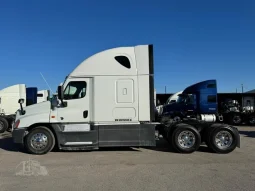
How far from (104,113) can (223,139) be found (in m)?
4.05

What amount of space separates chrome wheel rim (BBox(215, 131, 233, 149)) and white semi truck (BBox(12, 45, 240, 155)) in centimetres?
3

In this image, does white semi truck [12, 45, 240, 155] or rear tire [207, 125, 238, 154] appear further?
rear tire [207, 125, 238, 154]

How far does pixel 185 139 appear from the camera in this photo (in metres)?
10.1

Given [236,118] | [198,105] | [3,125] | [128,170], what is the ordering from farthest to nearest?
[236,118], [198,105], [3,125], [128,170]

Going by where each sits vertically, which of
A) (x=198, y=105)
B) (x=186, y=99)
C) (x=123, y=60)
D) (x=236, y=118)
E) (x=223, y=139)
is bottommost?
(x=223, y=139)

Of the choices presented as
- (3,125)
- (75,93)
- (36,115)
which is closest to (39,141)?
(36,115)

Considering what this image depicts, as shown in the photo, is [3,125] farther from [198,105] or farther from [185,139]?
[185,139]

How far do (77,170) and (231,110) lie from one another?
2138cm

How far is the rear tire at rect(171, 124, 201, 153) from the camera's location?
9966 mm

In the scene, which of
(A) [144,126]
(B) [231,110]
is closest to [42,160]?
(A) [144,126]

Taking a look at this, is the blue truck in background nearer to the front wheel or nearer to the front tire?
the front wheel

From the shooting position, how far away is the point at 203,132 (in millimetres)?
10438

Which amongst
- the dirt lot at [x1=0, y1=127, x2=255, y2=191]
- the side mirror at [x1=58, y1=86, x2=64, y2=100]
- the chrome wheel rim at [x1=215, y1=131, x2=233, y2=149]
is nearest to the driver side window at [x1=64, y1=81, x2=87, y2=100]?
the side mirror at [x1=58, y1=86, x2=64, y2=100]

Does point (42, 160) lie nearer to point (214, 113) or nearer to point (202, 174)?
point (202, 174)
